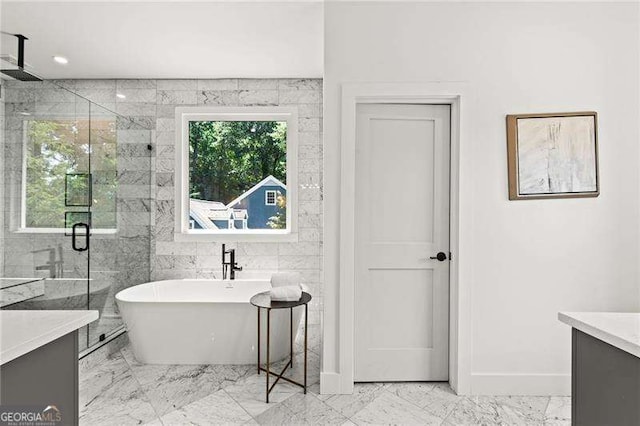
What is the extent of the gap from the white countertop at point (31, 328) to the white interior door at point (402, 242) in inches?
72.7

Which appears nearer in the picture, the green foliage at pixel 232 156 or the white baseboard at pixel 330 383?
the white baseboard at pixel 330 383

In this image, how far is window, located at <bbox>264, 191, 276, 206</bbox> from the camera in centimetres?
417

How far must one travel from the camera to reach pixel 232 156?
4.20 meters

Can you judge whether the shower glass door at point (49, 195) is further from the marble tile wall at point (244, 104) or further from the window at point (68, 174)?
the marble tile wall at point (244, 104)

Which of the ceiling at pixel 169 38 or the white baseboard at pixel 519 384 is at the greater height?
the ceiling at pixel 169 38

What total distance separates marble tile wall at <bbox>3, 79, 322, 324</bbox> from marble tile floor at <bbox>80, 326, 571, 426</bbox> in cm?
134

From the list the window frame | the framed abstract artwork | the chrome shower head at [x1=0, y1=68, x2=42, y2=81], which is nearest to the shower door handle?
the chrome shower head at [x1=0, y1=68, x2=42, y2=81]

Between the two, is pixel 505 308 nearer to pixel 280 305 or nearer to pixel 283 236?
pixel 280 305

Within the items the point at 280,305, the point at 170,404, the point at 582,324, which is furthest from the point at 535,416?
the point at 170,404

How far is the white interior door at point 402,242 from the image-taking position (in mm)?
2678

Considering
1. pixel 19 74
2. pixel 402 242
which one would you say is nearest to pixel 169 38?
pixel 19 74

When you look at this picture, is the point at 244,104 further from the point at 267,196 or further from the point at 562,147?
the point at 562,147

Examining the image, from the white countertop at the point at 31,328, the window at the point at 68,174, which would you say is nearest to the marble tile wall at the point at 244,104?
the window at the point at 68,174

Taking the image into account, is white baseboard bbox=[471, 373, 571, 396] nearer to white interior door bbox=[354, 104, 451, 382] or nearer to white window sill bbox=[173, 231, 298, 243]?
white interior door bbox=[354, 104, 451, 382]
